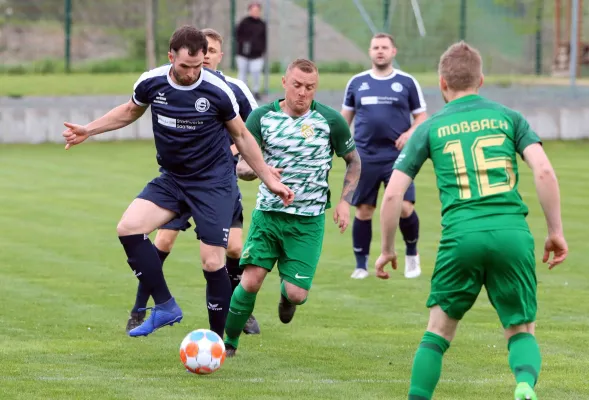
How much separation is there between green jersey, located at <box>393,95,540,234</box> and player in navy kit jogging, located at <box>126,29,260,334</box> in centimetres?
272

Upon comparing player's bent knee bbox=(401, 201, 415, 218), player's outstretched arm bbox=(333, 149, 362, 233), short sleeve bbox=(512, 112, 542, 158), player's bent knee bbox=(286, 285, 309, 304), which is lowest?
player's bent knee bbox=(401, 201, 415, 218)

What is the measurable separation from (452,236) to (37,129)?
62.4ft

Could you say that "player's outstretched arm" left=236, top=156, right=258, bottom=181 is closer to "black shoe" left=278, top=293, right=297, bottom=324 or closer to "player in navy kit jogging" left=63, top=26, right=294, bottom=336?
"player in navy kit jogging" left=63, top=26, right=294, bottom=336

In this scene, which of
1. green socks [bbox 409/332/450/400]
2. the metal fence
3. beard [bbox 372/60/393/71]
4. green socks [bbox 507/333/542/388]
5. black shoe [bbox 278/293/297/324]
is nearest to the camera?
green socks [bbox 507/333/542/388]

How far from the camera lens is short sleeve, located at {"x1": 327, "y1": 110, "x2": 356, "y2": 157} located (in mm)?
8039

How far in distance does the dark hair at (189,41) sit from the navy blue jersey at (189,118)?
0.90 ft

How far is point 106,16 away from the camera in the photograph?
3059 centimetres

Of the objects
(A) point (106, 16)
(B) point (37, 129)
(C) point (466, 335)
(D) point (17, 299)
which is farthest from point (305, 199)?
(A) point (106, 16)

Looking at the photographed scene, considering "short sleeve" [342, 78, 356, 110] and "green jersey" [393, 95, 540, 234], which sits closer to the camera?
"green jersey" [393, 95, 540, 234]

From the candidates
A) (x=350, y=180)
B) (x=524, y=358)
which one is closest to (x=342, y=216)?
(x=350, y=180)

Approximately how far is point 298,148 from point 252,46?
1750 cm

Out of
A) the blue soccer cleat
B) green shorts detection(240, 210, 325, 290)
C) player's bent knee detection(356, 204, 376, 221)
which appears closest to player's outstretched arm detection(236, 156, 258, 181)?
green shorts detection(240, 210, 325, 290)

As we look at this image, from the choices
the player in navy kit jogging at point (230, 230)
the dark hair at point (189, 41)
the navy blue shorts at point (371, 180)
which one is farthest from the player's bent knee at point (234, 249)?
the navy blue shorts at point (371, 180)

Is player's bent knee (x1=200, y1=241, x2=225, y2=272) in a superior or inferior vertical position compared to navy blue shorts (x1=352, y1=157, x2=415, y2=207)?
superior
